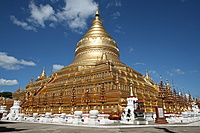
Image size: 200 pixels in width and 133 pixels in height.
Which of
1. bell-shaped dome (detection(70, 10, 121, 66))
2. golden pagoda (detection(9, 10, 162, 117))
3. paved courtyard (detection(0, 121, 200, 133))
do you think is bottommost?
paved courtyard (detection(0, 121, 200, 133))

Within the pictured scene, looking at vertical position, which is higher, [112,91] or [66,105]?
[112,91]

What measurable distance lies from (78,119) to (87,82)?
46.1ft

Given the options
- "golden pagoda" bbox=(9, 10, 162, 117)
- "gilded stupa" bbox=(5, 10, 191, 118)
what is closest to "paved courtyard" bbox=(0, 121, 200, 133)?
"gilded stupa" bbox=(5, 10, 191, 118)

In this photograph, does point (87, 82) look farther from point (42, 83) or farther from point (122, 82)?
point (42, 83)

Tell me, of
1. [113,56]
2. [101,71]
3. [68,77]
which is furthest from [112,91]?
[113,56]

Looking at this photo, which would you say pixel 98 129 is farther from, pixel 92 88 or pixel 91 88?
pixel 91 88

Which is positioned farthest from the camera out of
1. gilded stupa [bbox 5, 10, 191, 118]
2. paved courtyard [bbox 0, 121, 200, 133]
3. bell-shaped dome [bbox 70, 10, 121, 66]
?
bell-shaped dome [bbox 70, 10, 121, 66]

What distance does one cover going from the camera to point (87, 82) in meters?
28.4

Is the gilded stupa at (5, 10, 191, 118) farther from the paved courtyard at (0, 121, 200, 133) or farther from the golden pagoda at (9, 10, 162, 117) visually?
the paved courtyard at (0, 121, 200, 133)

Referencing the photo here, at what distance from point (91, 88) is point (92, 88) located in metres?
0.24

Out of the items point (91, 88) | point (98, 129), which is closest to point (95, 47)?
point (91, 88)

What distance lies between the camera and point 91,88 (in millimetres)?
27453

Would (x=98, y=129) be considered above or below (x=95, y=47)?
below

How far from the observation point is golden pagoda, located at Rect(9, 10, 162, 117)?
77.5 ft
